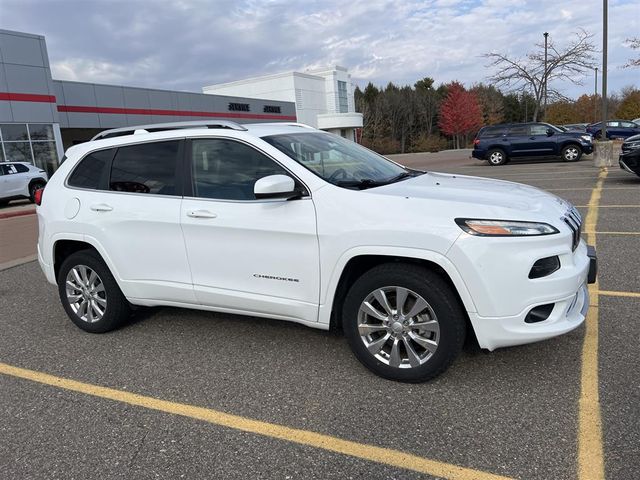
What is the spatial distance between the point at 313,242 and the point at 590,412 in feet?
6.24

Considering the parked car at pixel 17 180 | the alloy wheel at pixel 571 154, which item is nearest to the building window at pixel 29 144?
the parked car at pixel 17 180

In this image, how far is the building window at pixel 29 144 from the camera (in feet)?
76.1

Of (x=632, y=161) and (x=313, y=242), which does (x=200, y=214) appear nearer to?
(x=313, y=242)

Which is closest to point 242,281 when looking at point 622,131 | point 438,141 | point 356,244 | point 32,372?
point 356,244

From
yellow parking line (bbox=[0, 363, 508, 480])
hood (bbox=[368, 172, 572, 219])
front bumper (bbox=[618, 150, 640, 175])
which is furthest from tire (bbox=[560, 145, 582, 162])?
yellow parking line (bbox=[0, 363, 508, 480])

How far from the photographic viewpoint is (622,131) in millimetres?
31172

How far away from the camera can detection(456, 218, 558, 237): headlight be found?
298 centimetres

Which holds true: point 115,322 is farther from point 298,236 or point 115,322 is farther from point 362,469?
point 362,469

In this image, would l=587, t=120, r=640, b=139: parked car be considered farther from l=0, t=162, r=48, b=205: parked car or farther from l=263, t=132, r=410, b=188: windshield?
l=263, t=132, r=410, b=188: windshield

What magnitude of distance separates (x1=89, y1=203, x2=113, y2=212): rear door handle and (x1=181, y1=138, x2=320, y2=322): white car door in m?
0.77

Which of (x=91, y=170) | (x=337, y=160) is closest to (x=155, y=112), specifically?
(x=91, y=170)

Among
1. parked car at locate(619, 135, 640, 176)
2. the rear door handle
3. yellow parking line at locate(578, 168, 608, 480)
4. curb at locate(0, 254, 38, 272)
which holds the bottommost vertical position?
yellow parking line at locate(578, 168, 608, 480)

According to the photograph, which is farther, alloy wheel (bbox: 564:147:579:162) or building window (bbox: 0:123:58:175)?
building window (bbox: 0:123:58:175)

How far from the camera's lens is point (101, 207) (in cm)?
422
